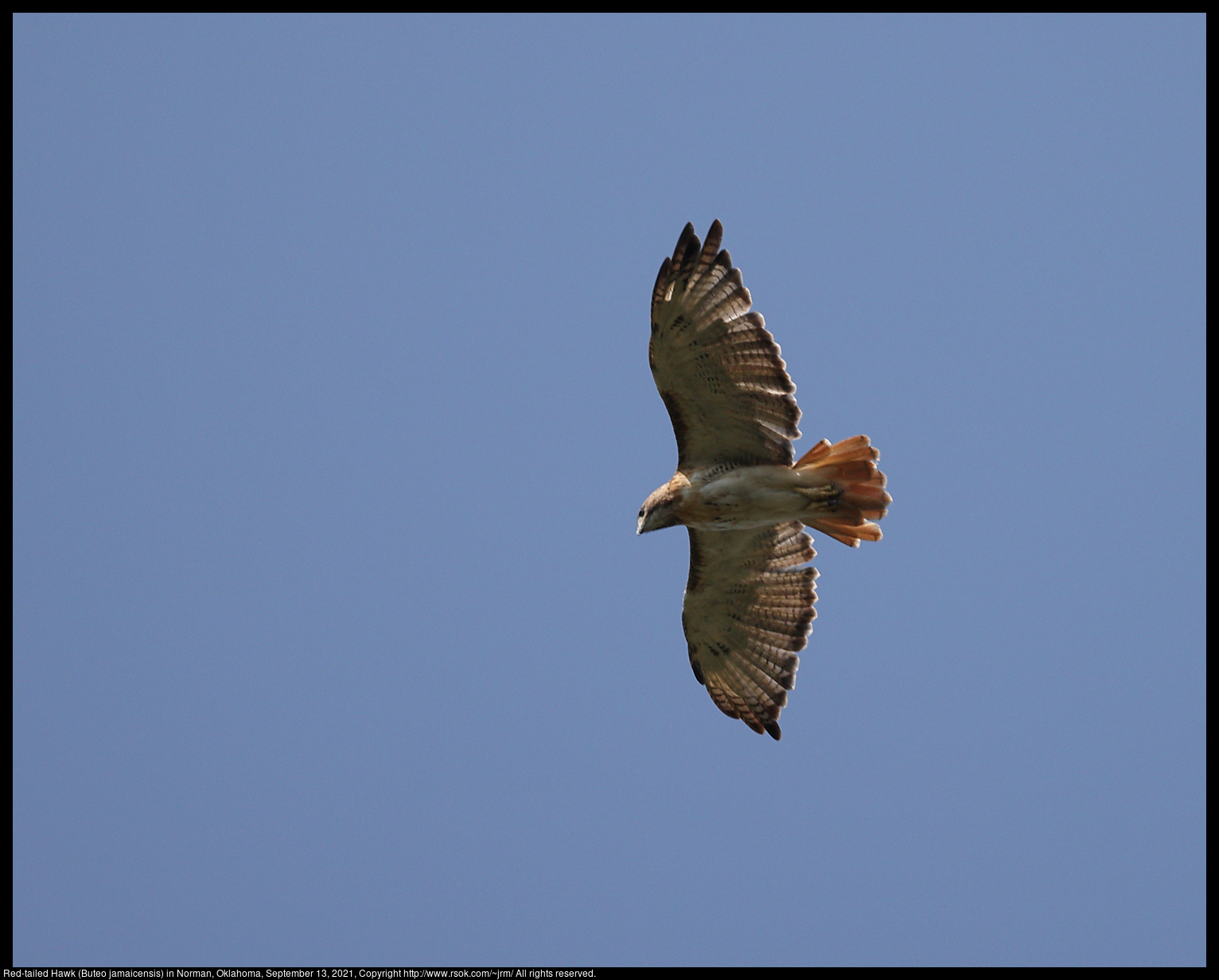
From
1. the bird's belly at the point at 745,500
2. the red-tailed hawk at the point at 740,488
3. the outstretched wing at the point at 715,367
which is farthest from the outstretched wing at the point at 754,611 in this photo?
the outstretched wing at the point at 715,367

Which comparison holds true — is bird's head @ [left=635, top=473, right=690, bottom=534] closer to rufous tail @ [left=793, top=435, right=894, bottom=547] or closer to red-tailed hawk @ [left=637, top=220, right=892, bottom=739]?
red-tailed hawk @ [left=637, top=220, right=892, bottom=739]

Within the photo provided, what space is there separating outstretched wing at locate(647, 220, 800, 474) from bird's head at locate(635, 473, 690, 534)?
23 cm

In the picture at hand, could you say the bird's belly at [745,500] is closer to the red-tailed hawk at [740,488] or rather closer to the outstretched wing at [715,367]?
the red-tailed hawk at [740,488]

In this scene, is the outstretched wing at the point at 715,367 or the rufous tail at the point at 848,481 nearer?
the outstretched wing at the point at 715,367

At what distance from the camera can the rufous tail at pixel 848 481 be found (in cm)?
792

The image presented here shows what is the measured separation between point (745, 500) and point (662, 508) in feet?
1.98

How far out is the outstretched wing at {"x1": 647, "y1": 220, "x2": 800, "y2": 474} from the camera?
7605mm

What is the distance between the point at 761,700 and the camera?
30.3 feet

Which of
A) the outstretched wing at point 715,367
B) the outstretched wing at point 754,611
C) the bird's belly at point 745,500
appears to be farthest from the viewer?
the outstretched wing at point 754,611

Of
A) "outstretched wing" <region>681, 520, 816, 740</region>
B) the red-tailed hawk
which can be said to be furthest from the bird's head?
"outstretched wing" <region>681, 520, 816, 740</region>
